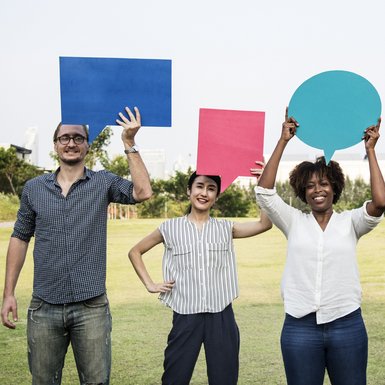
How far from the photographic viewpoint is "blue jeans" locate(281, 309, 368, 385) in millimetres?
2270

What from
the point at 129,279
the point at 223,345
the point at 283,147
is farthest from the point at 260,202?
the point at 129,279

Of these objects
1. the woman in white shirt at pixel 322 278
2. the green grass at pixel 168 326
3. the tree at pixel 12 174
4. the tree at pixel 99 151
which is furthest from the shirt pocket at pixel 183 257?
the tree at pixel 12 174

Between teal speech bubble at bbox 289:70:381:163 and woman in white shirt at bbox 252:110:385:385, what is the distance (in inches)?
3.2

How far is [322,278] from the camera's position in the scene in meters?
2.32

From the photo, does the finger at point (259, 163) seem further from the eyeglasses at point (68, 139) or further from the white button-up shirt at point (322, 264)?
the eyeglasses at point (68, 139)

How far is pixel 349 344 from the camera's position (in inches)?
89.2

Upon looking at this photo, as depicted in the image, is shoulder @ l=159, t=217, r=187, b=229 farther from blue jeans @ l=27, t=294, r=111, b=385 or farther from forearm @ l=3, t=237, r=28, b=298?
forearm @ l=3, t=237, r=28, b=298

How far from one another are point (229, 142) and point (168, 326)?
3.66m

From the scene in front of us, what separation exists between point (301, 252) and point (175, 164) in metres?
41.3

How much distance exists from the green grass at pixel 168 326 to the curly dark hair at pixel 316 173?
7.15 feet

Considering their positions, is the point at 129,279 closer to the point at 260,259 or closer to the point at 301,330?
the point at 260,259

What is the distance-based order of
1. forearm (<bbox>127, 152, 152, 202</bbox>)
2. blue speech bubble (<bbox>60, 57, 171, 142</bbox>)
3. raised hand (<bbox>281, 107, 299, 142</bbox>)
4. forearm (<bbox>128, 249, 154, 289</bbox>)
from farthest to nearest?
forearm (<bbox>128, 249, 154, 289</bbox>), blue speech bubble (<bbox>60, 57, 171, 142</bbox>), forearm (<bbox>127, 152, 152, 202</bbox>), raised hand (<bbox>281, 107, 299, 142</bbox>)

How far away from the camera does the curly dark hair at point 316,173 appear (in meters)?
2.42

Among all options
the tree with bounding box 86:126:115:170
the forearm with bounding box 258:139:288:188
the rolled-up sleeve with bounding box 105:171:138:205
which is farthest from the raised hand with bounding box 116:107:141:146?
the tree with bounding box 86:126:115:170
